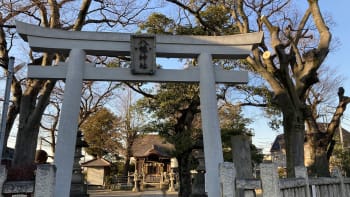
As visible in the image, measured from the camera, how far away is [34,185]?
453 centimetres

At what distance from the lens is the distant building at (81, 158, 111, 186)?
30.3 meters

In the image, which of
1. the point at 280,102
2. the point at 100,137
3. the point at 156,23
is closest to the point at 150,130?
the point at 156,23

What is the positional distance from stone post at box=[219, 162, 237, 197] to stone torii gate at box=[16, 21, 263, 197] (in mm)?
1990

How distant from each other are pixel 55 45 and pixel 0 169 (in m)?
4.02

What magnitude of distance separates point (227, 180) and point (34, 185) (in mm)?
2900

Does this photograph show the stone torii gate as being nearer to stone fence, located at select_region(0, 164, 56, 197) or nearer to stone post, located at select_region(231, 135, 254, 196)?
stone post, located at select_region(231, 135, 254, 196)

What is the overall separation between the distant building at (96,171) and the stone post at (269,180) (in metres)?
26.8

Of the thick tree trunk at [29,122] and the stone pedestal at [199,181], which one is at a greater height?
the thick tree trunk at [29,122]

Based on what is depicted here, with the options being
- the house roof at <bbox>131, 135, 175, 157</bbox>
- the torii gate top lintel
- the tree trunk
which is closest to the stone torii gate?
the torii gate top lintel

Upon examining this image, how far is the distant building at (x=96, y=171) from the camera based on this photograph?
30.3m

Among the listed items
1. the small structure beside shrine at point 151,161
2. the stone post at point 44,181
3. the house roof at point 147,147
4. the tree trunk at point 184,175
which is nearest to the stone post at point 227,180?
the stone post at point 44,181

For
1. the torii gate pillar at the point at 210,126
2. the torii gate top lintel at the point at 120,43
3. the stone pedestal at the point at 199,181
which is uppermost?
the torii gate top lintel at the point at 120,43

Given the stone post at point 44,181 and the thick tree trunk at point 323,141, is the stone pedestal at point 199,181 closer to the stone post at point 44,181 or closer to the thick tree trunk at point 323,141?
the thick tree trunk at point 323,141

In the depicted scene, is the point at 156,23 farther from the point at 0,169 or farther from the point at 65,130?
the point at 0,169
